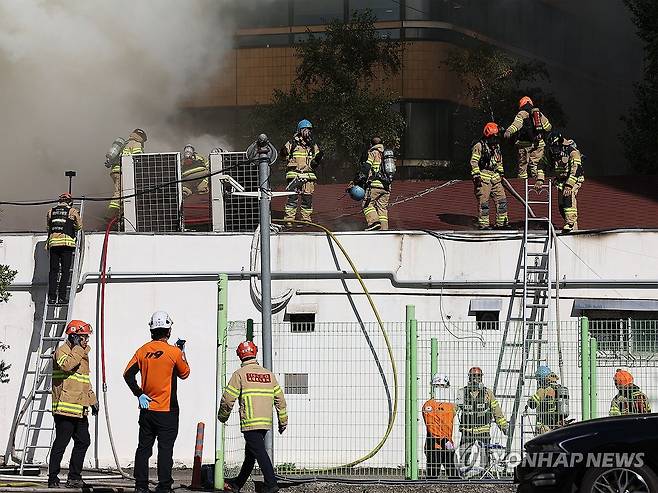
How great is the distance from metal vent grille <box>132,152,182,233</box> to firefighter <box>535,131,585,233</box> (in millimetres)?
5785

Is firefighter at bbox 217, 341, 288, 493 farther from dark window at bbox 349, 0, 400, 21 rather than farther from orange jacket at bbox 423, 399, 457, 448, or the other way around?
dark window at bbox 349, 0, 400, 21

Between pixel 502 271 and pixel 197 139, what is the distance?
2065cm

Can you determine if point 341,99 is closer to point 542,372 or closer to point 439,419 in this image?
point 542,372

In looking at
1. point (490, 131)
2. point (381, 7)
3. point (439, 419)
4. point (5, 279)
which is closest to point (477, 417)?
point (439, 419)

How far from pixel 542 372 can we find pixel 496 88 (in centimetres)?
1880

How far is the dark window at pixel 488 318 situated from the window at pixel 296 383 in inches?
136

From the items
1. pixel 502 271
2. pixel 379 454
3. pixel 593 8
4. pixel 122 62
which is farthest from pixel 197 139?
pixel 379 454

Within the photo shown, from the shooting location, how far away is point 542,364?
1702cm

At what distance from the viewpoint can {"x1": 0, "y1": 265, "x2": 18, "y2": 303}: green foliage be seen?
18.0 m

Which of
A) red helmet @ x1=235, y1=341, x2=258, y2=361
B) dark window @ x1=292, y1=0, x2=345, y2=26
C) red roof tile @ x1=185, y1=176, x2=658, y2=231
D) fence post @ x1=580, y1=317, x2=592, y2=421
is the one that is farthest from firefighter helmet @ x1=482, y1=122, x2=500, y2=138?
dark window @ x1=292, y1=0, x2=345, y2=26

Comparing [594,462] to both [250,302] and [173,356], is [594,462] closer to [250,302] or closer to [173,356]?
[173,356]

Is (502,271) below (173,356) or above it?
above

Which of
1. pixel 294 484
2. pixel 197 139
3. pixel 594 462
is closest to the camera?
pixel 594 462

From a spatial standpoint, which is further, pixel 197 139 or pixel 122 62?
pixel 197 139
